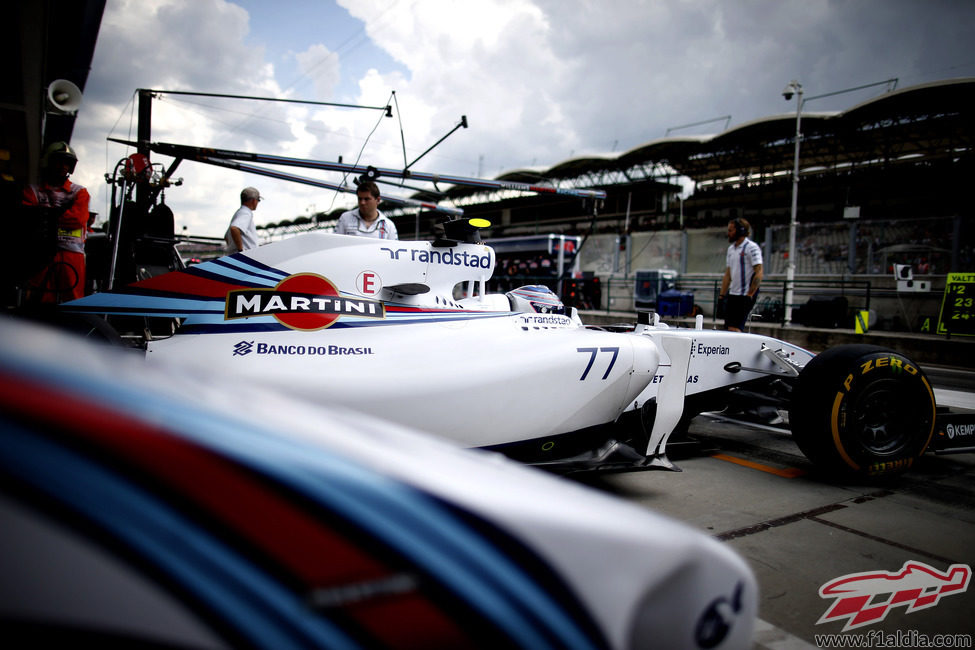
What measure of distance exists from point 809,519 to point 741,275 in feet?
12.0

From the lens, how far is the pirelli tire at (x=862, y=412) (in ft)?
10.9

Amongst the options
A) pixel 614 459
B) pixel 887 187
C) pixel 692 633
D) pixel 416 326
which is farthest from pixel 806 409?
pixel 887 187

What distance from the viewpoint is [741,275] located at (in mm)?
6043

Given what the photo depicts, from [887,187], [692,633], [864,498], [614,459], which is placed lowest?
[864,498]

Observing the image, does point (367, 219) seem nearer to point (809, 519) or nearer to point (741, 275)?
point (809, 519)

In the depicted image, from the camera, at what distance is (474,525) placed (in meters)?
0.73

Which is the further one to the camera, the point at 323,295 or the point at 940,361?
the point at 940,361

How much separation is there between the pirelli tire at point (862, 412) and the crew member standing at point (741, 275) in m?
2.44

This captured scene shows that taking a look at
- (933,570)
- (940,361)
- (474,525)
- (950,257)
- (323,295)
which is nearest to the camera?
(474,525)

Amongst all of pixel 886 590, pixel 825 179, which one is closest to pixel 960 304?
pixel 886 590

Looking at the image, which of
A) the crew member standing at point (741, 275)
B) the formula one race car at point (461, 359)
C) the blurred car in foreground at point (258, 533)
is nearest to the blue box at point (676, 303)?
the crew member standing at point (741, 275)

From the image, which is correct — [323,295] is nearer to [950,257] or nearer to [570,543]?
[570,543]

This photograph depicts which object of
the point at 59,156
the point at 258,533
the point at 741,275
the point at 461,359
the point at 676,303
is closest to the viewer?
the point at 258,533

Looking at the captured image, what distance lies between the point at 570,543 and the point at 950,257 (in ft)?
73.3
